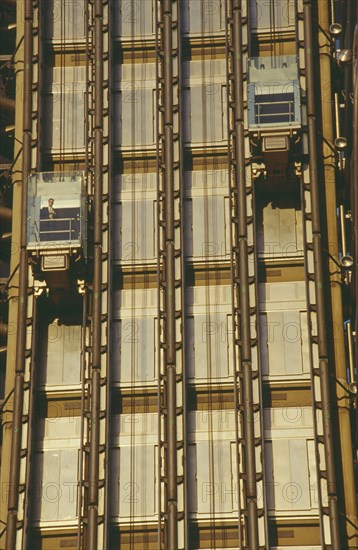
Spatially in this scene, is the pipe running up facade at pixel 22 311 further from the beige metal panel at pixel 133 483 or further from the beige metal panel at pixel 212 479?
the beige metal panel at pixel 212 479

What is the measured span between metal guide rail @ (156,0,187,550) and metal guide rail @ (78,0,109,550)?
8.16ft

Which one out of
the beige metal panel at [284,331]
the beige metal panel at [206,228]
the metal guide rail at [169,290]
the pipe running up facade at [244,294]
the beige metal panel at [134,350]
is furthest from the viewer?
the beige metal panel at [206,228]

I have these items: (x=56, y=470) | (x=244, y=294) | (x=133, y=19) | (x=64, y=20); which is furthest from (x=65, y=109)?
(x=56, y=470)

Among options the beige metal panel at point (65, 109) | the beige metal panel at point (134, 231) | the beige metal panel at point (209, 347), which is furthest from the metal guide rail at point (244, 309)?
the beige metal panel at point (65, 109)

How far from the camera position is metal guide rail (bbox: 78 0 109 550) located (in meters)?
71.2

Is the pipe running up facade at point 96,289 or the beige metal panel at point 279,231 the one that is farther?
the beige metal panel at point 279,231

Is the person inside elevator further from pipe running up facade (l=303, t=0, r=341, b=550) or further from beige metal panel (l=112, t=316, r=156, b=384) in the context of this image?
pipe running up facade (l=303, t=0, r=341, b=550)

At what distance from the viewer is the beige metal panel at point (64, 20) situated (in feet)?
265

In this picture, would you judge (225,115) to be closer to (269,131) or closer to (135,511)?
(269,131)

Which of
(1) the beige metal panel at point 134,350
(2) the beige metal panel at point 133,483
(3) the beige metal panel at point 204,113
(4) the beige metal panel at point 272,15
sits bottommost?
(2) the beige metal panel at point 133,483

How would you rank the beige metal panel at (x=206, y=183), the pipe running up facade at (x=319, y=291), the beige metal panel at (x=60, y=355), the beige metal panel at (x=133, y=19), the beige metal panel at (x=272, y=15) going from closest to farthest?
the pipe running up facade at (x=319, y=291) < the beige metal panel at (x=60, y=355) < the beige metal panel at (x=206, y=183) < the beige metal panel at (x=272, y=15) < the beige metal panel at (x=133, y=19)

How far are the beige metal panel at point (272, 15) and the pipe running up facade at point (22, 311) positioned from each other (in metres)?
10.8

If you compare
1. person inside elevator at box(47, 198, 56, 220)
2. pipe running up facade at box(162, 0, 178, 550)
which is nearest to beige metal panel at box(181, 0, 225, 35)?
pipe running up facade at box(162, 0, 178, 550)

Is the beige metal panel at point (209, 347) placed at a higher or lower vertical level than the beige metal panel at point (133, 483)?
higher
